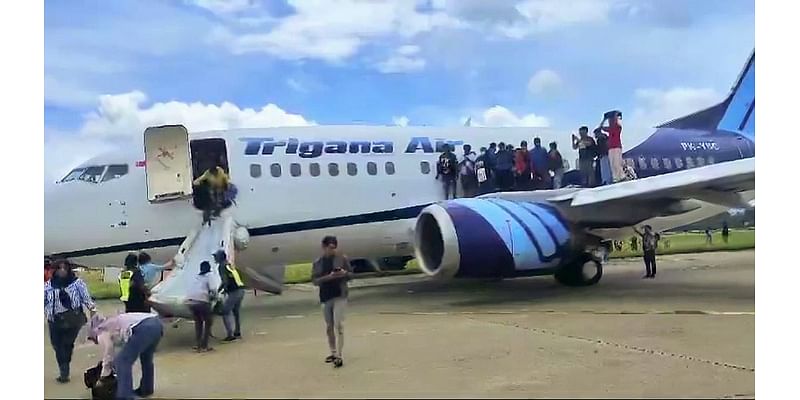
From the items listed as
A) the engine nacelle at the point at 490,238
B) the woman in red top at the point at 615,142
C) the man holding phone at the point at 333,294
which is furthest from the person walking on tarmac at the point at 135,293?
the woman in red top at the point at 615,142

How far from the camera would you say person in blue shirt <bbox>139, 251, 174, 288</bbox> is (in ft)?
22.3

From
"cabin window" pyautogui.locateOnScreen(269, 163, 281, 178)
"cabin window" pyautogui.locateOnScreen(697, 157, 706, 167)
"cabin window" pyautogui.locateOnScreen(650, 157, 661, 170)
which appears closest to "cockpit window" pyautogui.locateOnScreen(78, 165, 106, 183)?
"cabin window" pyautogui.locateOnScreen(269, 163, 281, 178)

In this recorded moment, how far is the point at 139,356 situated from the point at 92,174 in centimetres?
362

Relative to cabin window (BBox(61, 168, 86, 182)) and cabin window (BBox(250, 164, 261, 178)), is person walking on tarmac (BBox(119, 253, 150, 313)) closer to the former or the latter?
cabin window (BBox(61, 168, 86, 182))

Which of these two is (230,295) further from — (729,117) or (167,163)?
(729,117)

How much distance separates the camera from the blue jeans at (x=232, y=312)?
22.4 feet

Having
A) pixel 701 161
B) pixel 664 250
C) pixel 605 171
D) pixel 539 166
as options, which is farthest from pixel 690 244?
pixel 539 166

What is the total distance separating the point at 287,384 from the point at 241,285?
206 cm

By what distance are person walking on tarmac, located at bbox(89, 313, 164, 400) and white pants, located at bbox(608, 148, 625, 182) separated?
6.54 metres

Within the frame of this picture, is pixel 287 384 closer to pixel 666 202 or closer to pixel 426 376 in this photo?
pixel 426 376

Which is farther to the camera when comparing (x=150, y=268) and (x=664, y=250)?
(x=664, y=250)

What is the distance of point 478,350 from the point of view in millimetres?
6176
